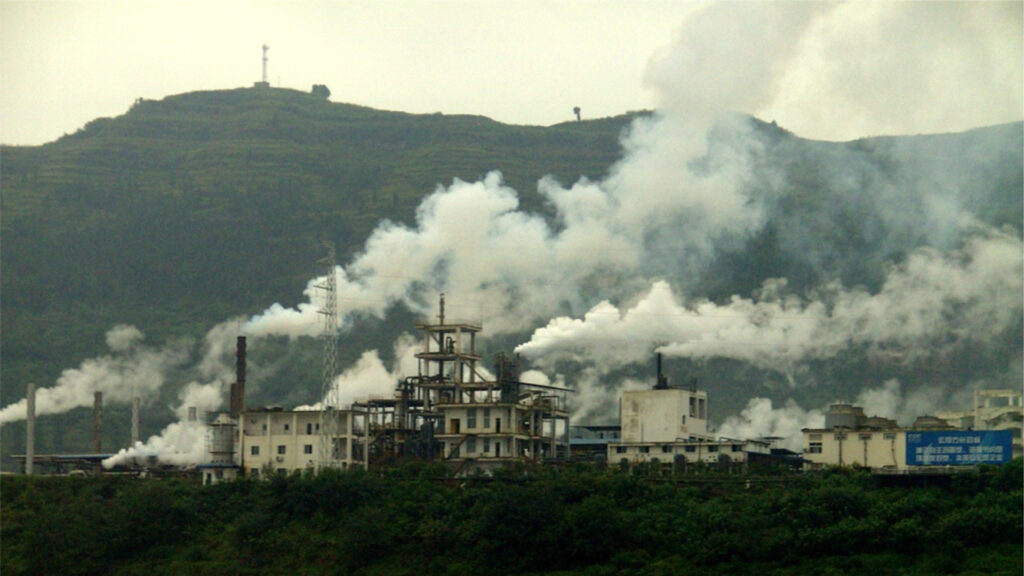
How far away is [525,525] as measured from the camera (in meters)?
84.1

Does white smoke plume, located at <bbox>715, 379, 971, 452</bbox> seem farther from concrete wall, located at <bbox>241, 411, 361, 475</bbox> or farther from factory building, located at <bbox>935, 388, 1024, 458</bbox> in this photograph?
concrete wall, located at <bbox>241, 411, 361, 475</bbox>

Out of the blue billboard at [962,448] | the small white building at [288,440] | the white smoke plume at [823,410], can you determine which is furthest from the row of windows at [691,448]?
the white smoke plume at [823,410]

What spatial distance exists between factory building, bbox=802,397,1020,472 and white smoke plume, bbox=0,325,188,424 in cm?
8155

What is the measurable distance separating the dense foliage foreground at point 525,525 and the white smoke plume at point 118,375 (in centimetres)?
5933

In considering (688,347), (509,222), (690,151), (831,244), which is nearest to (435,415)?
(688,347)

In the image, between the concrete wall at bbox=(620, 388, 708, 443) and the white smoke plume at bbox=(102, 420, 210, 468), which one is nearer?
the concrete wall at bbox=(620, 388, 708, 443)

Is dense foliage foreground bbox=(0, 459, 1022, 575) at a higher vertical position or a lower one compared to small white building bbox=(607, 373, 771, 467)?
lower

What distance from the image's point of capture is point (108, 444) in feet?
529

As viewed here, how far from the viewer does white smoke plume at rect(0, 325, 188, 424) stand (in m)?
160

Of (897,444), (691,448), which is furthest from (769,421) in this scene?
(897,444)

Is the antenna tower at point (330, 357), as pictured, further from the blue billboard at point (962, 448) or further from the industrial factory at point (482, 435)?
the blue billboard at point (962, 448)

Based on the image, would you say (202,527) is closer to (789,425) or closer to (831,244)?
(789,425)

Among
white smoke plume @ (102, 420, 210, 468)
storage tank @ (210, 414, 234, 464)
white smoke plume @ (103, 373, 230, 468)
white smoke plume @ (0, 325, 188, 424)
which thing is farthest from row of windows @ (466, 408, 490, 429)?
white smoke plume @ (0, 325, 188, 424)

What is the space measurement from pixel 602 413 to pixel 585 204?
22.7m
